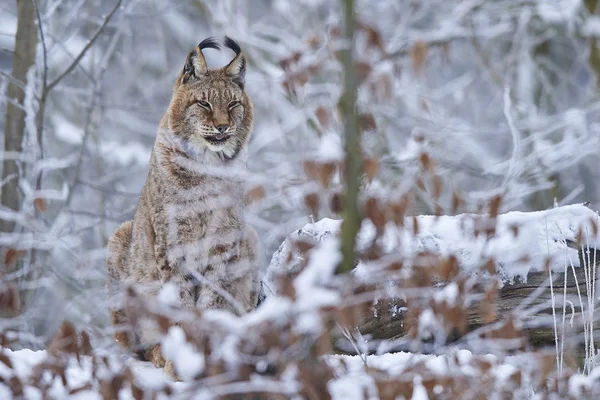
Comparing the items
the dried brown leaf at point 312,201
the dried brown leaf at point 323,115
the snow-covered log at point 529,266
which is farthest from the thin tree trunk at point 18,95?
the dried brown leaf at point 312,201

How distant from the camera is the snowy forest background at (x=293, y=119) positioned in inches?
113

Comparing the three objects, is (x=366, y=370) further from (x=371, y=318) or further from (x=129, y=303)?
(x=371, y=318)

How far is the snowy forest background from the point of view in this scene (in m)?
2.87

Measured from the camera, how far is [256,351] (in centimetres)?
266

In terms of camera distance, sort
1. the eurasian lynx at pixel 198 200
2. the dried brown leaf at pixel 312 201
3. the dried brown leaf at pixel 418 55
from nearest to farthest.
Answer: the dried brown leaf at pixel 312 201 < the dried brown leaf at pixel 418 55 < the eurasian lynx at pixel 198 200

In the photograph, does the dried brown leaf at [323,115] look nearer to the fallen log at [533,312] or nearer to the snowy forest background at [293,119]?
the snowy forest background at [293,119]

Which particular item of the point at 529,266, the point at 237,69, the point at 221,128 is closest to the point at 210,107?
the point at 221,128

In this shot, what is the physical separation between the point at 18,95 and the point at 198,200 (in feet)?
7.86

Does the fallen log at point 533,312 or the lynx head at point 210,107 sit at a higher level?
the lynx head at point 210,107

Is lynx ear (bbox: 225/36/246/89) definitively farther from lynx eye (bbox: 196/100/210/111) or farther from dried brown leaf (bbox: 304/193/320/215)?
dried brown leaf (bbox: 304/193/320/215)

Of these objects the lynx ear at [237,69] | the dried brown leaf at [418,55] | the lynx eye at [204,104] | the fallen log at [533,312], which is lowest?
the fallen log at [533,312]

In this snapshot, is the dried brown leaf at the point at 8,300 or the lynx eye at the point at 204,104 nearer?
the dried brown leaf at the point at 8,300

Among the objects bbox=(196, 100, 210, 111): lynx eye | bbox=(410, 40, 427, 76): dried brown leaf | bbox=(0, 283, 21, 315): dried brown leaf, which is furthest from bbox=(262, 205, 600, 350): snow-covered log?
bbox=(410, 40, 427, 76): dried brown leaf

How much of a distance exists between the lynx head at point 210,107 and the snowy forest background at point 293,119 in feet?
0.79
